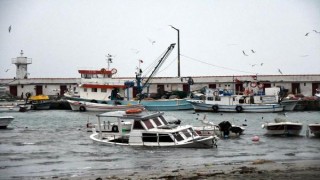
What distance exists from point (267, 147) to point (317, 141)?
4447 millimetres

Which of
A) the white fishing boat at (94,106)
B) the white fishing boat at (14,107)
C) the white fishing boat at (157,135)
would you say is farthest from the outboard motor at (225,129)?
the white fishing boat at (14,107)

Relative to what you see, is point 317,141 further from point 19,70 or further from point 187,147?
point 19,70

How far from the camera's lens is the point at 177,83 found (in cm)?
8744

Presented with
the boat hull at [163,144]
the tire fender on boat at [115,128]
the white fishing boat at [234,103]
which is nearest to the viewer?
the boat hull at [163,144]

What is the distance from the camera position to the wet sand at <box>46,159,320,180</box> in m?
20.6

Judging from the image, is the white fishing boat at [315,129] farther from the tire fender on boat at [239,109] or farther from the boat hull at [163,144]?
the tire fender on boat at [239,109]

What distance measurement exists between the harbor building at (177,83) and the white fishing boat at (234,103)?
625 cm

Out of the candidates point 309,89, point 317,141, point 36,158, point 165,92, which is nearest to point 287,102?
point 309,89

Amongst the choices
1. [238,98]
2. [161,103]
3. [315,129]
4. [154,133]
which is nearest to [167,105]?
[161,103]

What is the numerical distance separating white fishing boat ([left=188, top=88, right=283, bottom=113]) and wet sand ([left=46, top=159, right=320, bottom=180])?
42125mm

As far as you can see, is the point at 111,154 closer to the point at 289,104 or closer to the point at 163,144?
the point at 163,144

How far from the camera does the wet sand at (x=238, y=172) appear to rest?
2056 centimetres

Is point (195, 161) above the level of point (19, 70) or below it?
below

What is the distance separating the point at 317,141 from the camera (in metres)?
35.7
